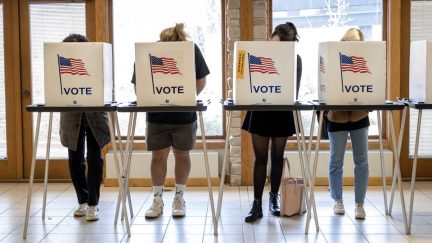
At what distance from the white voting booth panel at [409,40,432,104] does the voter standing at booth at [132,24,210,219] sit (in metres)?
1.38

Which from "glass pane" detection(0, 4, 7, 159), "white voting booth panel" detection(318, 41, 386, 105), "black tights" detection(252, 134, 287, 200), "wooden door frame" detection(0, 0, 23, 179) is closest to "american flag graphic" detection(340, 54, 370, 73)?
"white voting booth panel" detection(318, 41, 386, 105)

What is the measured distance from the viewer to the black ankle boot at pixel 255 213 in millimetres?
4461

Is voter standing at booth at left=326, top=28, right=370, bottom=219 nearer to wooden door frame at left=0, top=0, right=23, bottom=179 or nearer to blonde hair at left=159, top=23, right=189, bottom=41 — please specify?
blonde hair at left=159, top=23, right=189, bottom=41

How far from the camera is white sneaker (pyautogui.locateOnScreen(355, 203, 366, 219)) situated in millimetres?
4512

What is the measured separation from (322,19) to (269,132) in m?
1.85

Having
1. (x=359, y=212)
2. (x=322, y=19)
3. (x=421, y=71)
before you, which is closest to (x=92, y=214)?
(x=359, y=212)

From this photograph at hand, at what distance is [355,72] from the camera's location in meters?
3.96

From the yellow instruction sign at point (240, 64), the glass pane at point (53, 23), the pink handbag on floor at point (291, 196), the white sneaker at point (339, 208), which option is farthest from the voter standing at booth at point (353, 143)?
the glass pane at point (53, 23)

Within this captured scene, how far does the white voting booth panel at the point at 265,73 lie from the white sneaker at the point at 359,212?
3.49 ft

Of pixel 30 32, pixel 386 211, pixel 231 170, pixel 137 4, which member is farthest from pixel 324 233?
pixel 30 32

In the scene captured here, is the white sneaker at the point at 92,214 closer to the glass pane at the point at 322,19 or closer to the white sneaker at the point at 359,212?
the white sneaker at the point at 359,212

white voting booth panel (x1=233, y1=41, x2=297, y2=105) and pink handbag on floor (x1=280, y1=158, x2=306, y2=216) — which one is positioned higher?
white voting booth panel (x1=233, y1=41, x2=297, y2=105)

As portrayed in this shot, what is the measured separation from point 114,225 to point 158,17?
2255 millimetres

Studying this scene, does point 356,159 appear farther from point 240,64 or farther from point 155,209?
point 155,209
